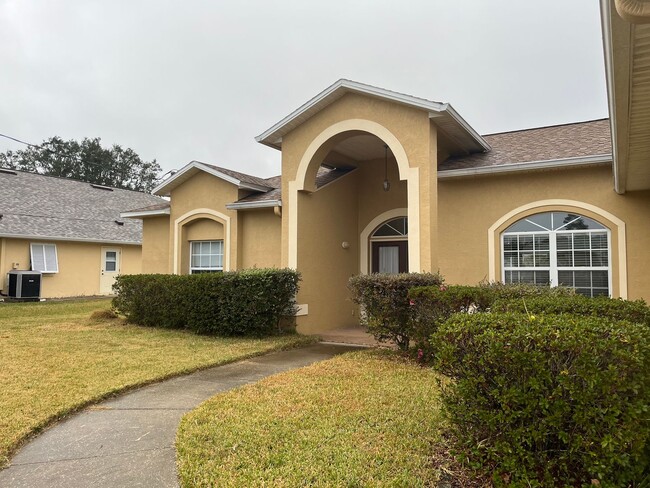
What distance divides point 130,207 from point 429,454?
28198 millimetres

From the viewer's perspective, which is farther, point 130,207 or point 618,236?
point 130,207

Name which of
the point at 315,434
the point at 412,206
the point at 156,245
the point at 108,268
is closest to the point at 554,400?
the point at 315,434

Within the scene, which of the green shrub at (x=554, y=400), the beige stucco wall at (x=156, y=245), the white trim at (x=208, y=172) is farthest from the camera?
the beige stucco wall at (x=156, y=245)

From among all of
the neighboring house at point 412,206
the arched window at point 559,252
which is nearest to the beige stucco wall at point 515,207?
the neighboring house at point 412,206

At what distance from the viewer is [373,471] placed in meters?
3.63

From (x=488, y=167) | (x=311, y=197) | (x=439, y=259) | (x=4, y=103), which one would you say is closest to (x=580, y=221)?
(x=488, y=167)

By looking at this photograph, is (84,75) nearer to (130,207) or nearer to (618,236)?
(130,207)

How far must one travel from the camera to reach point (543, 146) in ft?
36.4

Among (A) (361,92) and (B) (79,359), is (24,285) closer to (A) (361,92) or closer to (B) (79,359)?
(B) (79,359)

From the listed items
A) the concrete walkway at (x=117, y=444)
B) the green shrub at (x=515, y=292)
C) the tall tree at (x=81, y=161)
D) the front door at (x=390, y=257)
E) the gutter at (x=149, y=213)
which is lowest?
the concrete walkway at (x=117, y=444)

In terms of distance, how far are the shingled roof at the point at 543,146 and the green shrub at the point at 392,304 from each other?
3.66 m

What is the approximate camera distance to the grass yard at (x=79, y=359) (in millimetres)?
5270

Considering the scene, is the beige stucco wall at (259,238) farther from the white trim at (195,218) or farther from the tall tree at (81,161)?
the tall tree at (81,161)

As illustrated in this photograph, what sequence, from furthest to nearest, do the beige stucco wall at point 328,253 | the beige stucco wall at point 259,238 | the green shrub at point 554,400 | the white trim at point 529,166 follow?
1. the beige stucco wall at point 259,238
2. the beige stucco wall at point 328,253
3. the white trim at point 529,166
4. the green shrub at point 554,400
